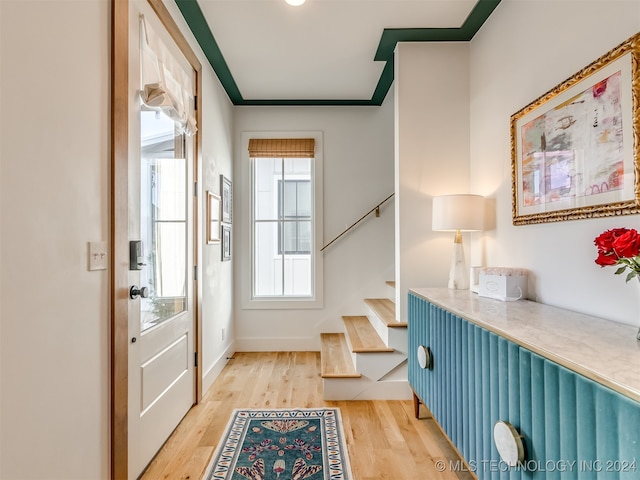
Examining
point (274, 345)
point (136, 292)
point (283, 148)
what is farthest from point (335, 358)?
point (283, 148)

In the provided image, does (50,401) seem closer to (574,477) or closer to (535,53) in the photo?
(574,477)

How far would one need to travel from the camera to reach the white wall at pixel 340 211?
12.2 feet

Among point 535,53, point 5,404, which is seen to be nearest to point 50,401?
point 5,404

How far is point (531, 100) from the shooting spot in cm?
185

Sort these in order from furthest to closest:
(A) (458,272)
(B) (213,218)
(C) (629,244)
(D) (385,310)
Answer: (D) (385,310)
(B) (213,218)
(A) (458,272)
(C) (629,244)

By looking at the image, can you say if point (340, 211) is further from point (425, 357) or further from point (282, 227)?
point (425, 357)

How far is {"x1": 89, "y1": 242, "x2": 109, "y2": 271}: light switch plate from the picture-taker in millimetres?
1337

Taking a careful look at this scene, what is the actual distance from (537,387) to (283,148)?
319 centimetres

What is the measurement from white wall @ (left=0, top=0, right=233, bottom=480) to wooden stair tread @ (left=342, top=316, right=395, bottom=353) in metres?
1.69

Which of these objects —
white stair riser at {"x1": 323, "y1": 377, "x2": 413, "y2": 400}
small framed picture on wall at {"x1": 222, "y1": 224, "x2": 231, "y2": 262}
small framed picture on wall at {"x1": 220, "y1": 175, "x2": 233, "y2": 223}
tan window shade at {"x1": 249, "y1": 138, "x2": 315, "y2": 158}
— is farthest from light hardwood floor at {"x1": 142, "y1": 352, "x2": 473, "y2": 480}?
tan window shade at {"x1": 249, "y1": 138, "x2": 315, "y2": 158}

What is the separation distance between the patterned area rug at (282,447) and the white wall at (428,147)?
111 centimetres

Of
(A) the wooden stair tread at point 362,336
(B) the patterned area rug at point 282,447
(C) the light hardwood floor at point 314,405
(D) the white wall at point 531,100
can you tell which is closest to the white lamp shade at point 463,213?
(D) the white wall at point 531,100

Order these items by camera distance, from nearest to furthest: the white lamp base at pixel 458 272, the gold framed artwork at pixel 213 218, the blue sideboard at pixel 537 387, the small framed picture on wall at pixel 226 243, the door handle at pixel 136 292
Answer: the blue sideboard at pixel 537 387
the door handle at pixel 136 292
the white lamp base at pixel 458 272
the gold framed artwork at pixel 213 218
the small framed picture on wall at pixel 226 243

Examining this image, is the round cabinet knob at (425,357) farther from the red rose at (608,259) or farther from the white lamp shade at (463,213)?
the red rose at (608,259)
